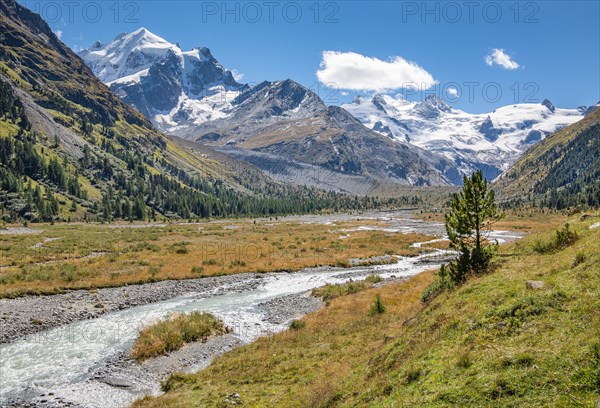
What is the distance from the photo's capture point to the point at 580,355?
9.98 metres

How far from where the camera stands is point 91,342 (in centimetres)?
2945

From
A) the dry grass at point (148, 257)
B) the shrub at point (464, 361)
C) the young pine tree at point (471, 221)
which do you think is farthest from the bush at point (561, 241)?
the dry grass at point (148, 257)

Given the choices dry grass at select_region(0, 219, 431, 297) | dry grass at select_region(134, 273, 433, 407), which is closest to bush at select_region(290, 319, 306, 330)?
dry grass at select_region(134, 273, 433, 407)

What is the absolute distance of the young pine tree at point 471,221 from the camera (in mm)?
24438

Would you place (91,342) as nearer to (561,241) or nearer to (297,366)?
(297,366)

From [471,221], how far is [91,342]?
2824 centimetres

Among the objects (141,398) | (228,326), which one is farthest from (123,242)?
(141,398)

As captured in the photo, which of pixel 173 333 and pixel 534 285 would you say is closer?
pixel 534 285

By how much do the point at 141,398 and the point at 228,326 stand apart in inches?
520

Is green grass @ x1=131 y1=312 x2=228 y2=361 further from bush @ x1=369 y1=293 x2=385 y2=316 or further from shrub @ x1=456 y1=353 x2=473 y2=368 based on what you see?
shrub @ x1=456 y1=353 x2=473 y2=368

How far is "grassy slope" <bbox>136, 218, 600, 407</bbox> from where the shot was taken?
10.1 metres

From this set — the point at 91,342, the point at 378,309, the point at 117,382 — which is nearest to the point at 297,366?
the point at 117,382

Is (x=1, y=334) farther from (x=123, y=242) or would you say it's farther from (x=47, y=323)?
(x=123, y=242)

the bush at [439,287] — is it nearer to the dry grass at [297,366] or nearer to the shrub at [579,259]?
the dry grass at [297,366]
